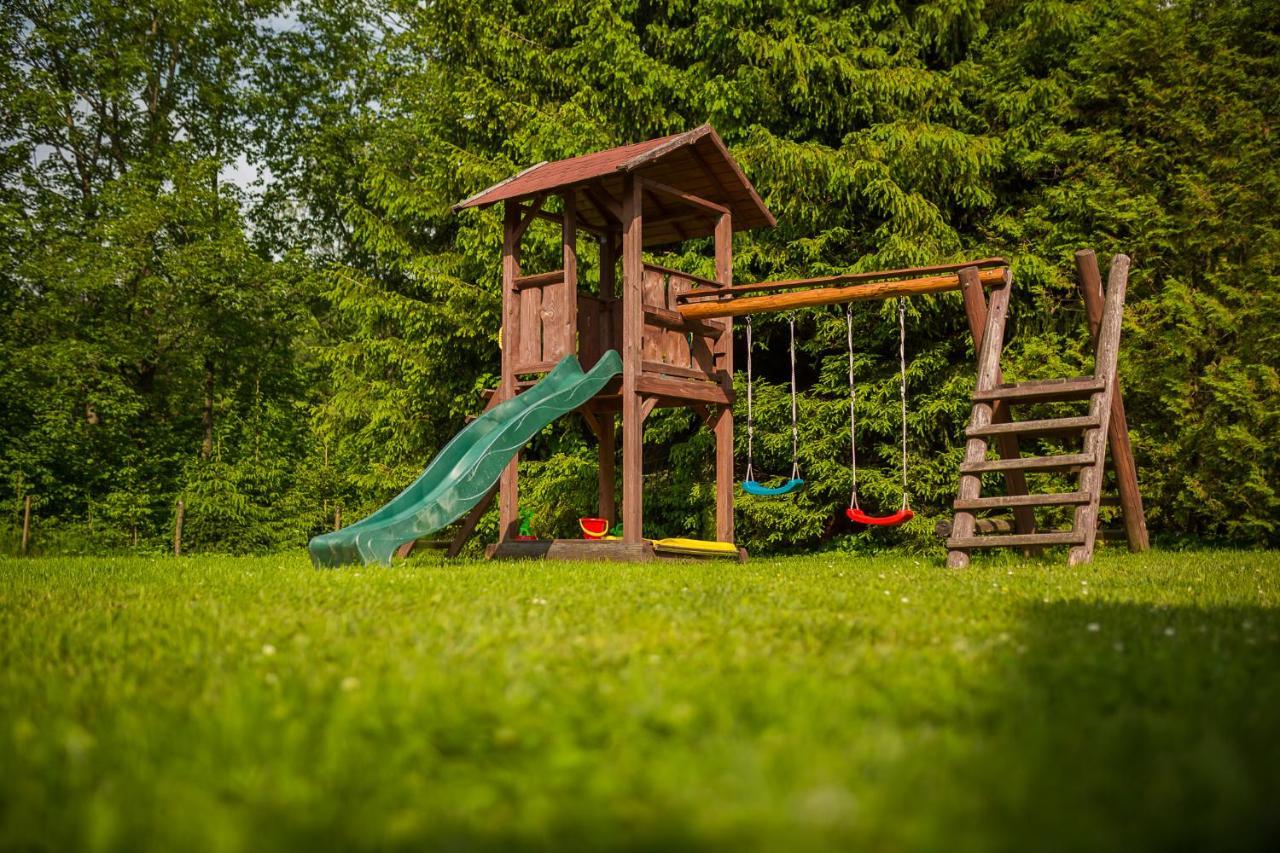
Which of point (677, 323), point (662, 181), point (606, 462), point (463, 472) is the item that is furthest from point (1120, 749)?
point (606, 462)

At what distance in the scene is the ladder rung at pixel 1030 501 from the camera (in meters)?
7.97

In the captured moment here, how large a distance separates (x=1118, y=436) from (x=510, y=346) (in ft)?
20.9

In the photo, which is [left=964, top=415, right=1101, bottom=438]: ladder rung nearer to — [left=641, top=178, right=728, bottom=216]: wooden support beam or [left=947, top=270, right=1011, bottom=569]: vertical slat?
[left=947, top=270, right=1011, bottom=569]: vertical slat

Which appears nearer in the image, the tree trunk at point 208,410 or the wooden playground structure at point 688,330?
the wooden playground structure at point 688,330

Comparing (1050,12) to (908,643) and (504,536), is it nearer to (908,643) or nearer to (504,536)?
(504,536)

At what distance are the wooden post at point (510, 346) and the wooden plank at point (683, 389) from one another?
163cm

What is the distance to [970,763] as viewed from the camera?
2.17 m

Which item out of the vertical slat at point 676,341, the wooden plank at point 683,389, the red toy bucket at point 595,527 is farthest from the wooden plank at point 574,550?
the vertical slat at point 676,341

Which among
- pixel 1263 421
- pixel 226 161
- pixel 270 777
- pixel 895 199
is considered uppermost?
pixel 226 161

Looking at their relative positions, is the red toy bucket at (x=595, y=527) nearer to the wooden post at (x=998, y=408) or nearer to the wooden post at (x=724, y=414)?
the wooden post at (x=724, y=414)

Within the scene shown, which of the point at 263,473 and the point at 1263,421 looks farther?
the point at 263,473

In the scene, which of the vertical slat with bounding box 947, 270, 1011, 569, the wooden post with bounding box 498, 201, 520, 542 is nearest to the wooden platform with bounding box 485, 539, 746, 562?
the wooden post with bounding box 498, 201, 520, 542

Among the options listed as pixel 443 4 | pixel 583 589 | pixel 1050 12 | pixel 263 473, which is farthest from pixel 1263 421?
pixel 263 473

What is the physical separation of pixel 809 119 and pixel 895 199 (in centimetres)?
249
